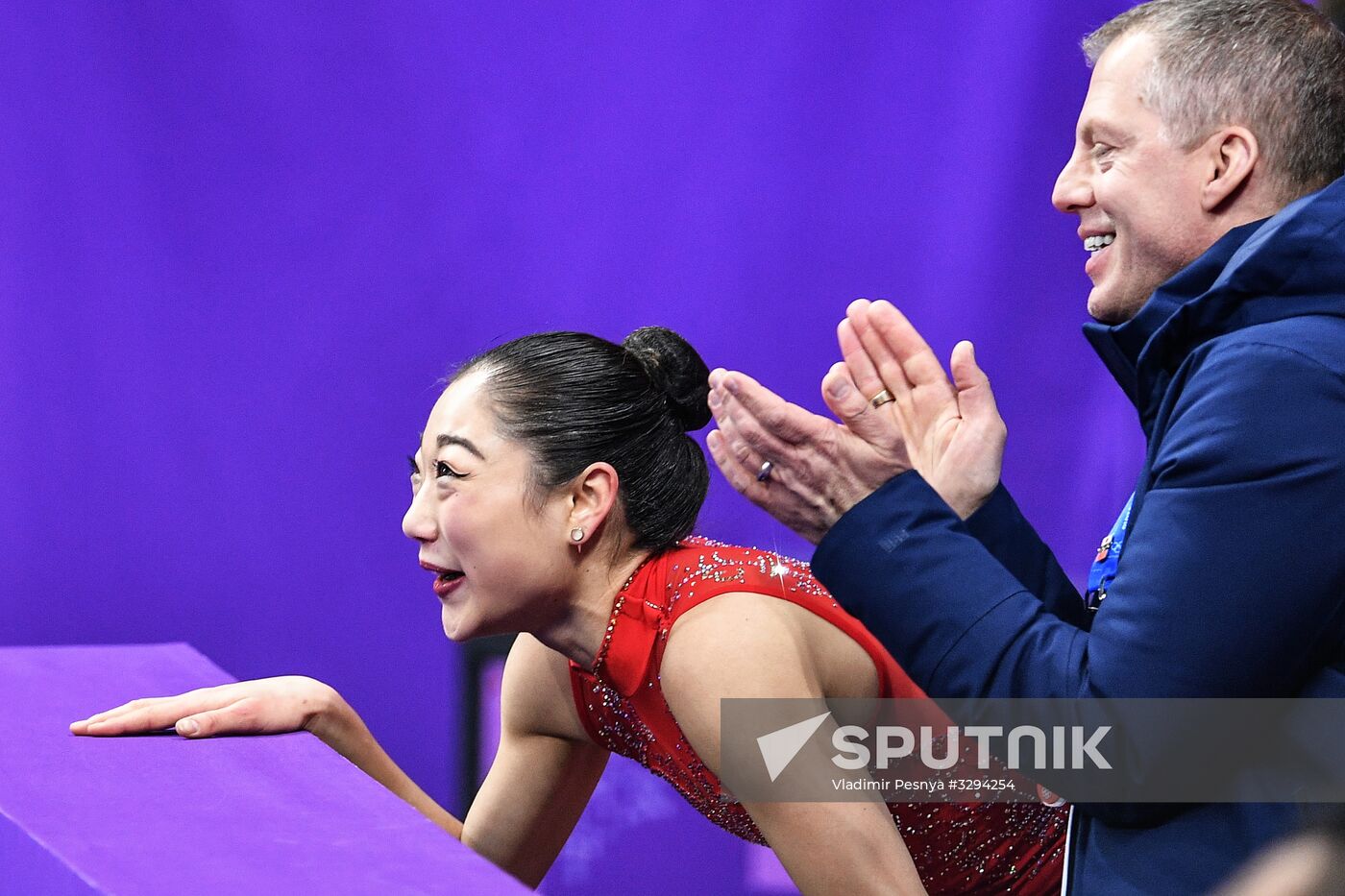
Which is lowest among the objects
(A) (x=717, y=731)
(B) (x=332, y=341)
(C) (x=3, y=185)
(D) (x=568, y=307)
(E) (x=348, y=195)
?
(A) (x=717, y=731)

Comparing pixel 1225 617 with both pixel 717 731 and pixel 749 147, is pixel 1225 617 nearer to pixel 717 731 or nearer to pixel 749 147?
pixel 717 731

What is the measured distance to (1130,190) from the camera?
1.08 metres

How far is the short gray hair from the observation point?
105 centimetres

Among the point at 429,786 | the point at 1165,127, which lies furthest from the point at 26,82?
the point at 1165,127

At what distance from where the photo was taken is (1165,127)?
107cm

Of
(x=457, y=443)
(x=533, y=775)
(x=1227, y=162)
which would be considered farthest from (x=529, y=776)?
(x=1227, y=162)

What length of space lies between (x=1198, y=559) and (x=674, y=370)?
78cm

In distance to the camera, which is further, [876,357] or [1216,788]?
[876,357]

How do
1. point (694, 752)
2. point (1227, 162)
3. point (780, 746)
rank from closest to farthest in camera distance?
point (1227, 162) → point (780, 746) → point (694, 752)

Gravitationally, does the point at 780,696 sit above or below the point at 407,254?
below

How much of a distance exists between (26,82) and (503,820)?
127 cm

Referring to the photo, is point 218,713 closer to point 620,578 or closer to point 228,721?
point 228,721

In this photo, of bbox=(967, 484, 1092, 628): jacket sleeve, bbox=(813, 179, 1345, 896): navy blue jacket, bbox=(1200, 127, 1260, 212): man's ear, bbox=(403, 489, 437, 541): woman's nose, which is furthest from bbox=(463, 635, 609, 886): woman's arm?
bbox=(1200, 127, 1260, 212): man's ear

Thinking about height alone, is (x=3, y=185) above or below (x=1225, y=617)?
above
